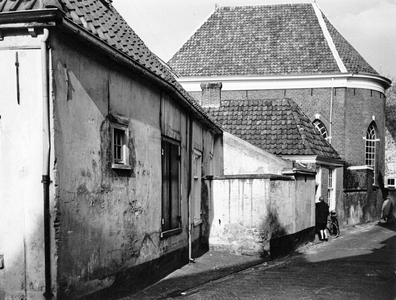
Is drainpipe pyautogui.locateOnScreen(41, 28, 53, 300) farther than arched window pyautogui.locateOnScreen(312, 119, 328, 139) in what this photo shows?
No

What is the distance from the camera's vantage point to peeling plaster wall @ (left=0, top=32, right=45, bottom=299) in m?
6.47

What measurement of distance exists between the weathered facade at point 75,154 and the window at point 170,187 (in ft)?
1.57

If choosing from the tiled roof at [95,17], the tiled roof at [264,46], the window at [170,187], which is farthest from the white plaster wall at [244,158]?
the tiled roof at [264,46]

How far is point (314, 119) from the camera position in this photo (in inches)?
1147

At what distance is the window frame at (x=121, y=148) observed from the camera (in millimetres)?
8289

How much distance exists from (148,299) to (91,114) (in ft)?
10.4

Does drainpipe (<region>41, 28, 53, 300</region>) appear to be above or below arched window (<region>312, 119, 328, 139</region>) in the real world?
below

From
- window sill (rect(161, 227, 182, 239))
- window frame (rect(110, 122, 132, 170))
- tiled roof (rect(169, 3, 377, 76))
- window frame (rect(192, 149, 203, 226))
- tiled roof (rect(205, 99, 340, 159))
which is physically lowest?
window sill (rect(161, 227, 182, 239))

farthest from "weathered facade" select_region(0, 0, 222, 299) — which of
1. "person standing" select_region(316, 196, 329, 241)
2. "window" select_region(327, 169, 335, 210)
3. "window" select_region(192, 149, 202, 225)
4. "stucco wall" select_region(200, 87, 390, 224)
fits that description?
"stucco wall" select_region(200, 87, 390, 224)

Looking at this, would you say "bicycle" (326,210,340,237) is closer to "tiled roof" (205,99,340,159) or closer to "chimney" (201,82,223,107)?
"tiled roof" (205,99,340,159)

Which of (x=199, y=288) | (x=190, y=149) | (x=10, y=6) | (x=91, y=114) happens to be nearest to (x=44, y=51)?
(x=10, y=6)

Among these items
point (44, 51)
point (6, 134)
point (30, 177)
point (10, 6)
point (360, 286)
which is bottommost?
point (360, 286)

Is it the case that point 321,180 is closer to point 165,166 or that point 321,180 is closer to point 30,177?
point 165,166

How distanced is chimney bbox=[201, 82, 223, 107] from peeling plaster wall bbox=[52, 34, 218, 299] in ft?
35.6
